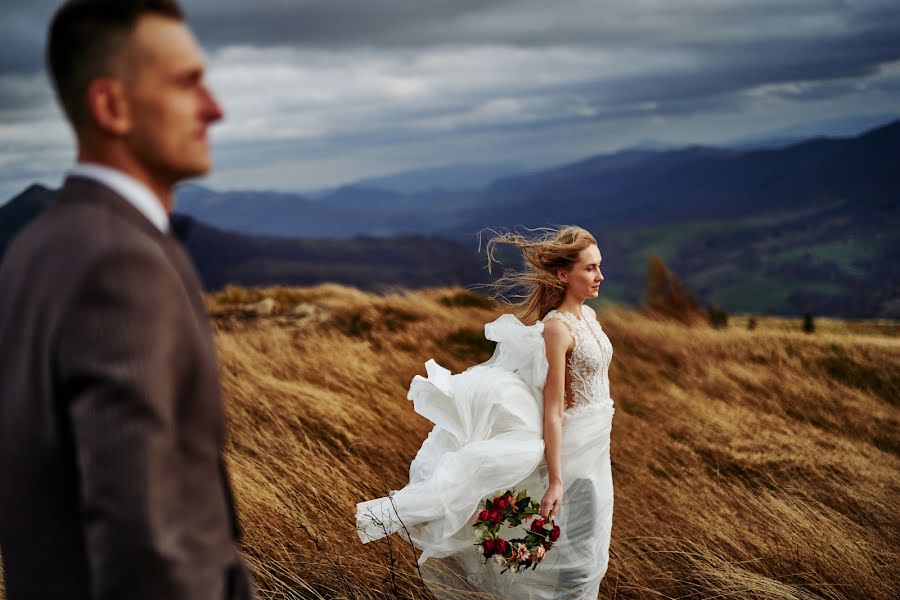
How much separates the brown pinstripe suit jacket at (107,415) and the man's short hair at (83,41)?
0.17 m

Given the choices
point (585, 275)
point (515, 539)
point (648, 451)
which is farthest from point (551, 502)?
point (648, 451)

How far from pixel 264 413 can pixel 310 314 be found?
5.15m

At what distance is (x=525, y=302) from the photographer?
13.4 ft

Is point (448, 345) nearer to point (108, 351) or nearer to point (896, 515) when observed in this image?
point (896, 515)

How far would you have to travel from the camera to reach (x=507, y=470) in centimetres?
356

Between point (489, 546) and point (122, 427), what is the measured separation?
2541 millimetres

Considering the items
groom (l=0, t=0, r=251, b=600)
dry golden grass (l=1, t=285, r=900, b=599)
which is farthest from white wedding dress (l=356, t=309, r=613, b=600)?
groom (l=0, t=0, r=251, b=600)

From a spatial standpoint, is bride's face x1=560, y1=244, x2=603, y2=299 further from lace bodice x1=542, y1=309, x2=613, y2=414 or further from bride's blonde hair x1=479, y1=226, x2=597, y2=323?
lace bodice x1=542, y1=309, x2=613, y2=414

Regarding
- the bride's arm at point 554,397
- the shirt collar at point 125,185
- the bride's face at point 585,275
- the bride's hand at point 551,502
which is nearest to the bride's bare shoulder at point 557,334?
the bride's arm at point 554,397

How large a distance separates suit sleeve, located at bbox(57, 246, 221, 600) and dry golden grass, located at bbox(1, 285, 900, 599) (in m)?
2.69

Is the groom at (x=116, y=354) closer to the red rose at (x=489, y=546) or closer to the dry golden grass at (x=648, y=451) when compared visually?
the red rose at (x=489, y=546)

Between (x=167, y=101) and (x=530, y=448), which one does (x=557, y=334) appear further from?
(x=167, y=101)

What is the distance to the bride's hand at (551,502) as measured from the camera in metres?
3.50

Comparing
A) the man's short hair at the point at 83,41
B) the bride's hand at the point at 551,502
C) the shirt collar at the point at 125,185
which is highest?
the man's short hair at the point at 83,41
